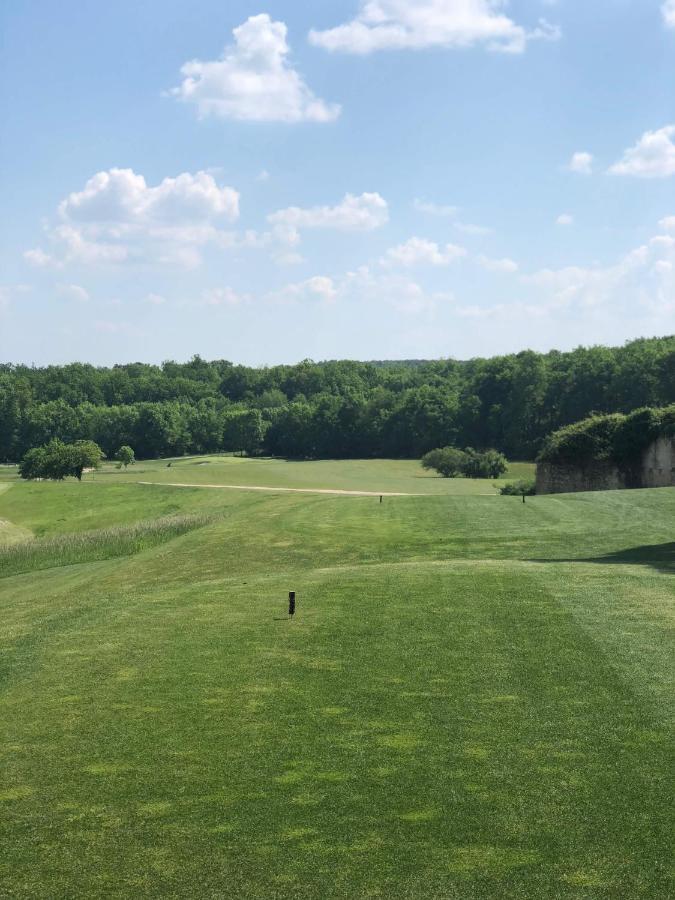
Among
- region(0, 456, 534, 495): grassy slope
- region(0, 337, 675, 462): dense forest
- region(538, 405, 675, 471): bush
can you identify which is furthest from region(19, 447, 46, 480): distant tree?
region(538, 405, 675, 471): bush

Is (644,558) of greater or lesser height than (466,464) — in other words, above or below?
below

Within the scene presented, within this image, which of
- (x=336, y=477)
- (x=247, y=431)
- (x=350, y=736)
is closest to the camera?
(x=350, y=736)

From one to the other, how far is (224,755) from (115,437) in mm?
152990

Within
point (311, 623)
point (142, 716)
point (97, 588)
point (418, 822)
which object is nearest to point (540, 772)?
point (418, 822)

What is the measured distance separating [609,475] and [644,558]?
1233 inches

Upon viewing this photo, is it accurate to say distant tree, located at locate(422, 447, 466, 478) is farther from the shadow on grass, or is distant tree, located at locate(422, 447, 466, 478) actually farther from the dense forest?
the shadow on grass

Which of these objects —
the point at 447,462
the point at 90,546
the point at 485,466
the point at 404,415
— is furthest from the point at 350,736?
the point at 404,415

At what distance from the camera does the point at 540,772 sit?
32.9 feet

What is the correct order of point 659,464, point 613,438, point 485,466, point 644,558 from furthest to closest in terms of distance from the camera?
point 485,466, point 613,438, point 659,464, point 644,558

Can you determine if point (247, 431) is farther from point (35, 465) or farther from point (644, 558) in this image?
point (644, 558)

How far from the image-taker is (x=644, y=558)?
24.9 metres

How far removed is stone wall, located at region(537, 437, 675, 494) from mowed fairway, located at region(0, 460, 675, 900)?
3163 centimetres

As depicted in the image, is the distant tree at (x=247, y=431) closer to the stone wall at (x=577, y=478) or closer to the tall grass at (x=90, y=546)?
the stone wall at (x=577, y=478)

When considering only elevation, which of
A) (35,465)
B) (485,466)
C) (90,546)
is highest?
(485,466)
